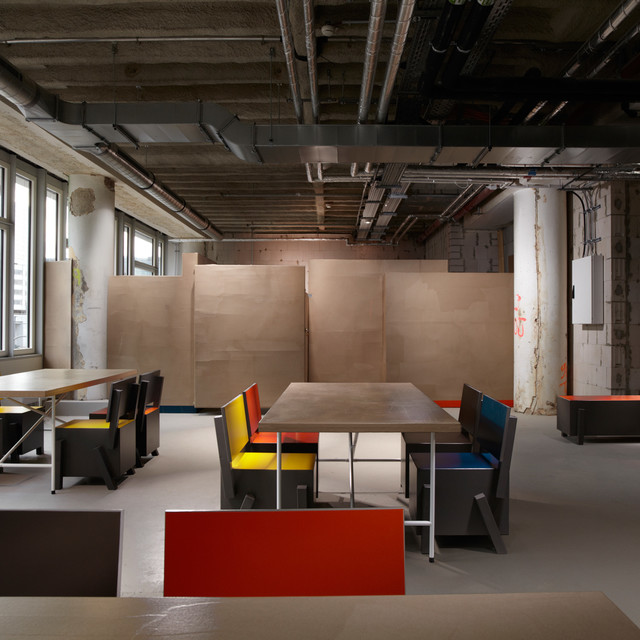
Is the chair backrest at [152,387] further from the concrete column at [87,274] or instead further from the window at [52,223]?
the window at [52,223]

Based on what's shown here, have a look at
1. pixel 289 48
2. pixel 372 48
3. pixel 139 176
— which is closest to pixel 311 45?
pixel 289 48

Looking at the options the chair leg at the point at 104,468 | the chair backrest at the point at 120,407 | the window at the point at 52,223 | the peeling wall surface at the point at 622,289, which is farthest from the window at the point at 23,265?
the peeling wall surface at the point at 622,289

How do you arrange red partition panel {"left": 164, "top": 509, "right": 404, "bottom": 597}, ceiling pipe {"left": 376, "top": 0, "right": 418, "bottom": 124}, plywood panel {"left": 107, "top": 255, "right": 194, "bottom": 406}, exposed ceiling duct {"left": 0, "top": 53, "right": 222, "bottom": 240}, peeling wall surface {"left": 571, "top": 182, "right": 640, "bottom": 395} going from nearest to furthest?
red partition panel {"left": 164, "top": 509, "right": 404, "bottom": 597} → ceiling pipe {"left": 376, "top": 0, "right": 418, "bottom": 124} → exposed ceiling duct {"left": 0, "top": 53, "right": 222, "bottom": 240} → peeling wall surface {"left": 571, "top": 182, "right": 640, "bottom": 395} → plywood panel {"left": 107, "top": 255, "right": 194, "bottom": 406}

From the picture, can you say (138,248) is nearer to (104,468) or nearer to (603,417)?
(104,468)

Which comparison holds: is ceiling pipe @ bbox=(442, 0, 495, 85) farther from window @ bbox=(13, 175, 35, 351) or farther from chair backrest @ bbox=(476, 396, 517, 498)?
window @ bbox=(13, 175, 35, 351)

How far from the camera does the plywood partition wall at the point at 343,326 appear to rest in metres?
7.59

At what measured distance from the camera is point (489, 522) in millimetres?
2896

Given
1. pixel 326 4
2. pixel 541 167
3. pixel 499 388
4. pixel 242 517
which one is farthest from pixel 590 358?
pixel 242 517

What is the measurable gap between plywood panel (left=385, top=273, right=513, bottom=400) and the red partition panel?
21.5 ft

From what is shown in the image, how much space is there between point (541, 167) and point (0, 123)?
20.3ft

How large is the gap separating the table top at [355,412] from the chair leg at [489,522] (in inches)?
20.2

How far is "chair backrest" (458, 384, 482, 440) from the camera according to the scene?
3.51 metres

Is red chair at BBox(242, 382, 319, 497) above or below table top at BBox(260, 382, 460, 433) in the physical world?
below

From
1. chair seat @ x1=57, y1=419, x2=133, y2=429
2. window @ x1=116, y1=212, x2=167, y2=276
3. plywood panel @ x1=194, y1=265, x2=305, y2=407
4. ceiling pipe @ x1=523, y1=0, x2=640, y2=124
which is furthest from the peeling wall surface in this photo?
window @ x1=116, y1=212, x2=167, y2=276
